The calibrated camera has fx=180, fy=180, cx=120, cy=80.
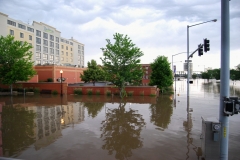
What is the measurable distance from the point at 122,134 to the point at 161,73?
24.6 meters

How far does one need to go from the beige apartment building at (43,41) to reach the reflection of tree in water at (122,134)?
49488mm

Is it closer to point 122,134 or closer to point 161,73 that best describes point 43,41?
point 161,73

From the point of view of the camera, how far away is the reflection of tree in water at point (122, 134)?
762cm

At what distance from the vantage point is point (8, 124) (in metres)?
11.4

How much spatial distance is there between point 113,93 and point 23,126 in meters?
18.0

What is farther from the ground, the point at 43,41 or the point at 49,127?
the point at 43,41

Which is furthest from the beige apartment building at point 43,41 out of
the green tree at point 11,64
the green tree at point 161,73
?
the green tree at point 161,73

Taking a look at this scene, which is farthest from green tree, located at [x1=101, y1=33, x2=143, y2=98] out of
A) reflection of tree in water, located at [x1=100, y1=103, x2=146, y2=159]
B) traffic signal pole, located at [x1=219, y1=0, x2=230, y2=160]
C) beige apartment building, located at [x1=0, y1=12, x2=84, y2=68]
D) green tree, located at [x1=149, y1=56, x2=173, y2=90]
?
beige apartment building, located at [x1=0, y1=12, x2=84, y2=68]

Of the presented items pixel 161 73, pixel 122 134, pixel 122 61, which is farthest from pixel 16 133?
pixel 161 73

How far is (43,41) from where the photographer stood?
68.8 meters

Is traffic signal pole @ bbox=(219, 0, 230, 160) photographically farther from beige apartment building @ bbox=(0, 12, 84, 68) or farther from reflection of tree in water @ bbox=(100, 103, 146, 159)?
beige apartment building @ bbox=(0, 12, 84, 68)

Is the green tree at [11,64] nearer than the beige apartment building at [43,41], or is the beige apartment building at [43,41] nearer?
the green tree at [11,64]

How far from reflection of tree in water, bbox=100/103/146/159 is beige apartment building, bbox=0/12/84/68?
49.5 m

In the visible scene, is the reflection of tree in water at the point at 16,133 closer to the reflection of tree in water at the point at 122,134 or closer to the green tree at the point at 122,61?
the reflection of tree in water at the point at 122,134
